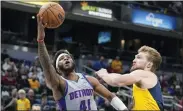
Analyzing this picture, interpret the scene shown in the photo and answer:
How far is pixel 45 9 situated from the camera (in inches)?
217

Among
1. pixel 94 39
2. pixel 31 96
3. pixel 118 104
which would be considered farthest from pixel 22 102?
pixel 94 39

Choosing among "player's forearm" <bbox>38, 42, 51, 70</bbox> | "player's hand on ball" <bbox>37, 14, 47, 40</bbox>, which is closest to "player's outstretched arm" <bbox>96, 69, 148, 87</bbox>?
"player's forearm" <bbox>38, 42, 51, 70</bbox>

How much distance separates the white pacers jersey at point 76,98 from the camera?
5.35 metres

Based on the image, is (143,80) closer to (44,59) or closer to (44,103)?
(44,59)

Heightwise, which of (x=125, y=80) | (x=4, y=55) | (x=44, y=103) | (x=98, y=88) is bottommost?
(x=4, y=55)

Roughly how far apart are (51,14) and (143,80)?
4.33ft

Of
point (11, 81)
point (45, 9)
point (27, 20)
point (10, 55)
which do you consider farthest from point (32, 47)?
point (45, 9)

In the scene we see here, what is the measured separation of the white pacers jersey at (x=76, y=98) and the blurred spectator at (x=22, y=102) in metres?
8.01

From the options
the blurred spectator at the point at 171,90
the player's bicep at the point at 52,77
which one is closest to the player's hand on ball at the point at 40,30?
the player's bicep at the point at 52,77

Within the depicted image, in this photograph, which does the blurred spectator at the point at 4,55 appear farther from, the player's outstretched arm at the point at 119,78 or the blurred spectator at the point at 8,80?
the player's outstretched arm at the point at 119,78

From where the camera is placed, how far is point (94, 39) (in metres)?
29.7

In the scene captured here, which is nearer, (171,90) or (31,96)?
(31,96)

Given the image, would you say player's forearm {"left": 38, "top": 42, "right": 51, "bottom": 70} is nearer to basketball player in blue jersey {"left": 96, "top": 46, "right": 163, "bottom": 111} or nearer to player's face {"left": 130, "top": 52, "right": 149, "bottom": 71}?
basketball player in blue jersey {"left": 96, "top": 46, "right": 163, "bottom": 111}

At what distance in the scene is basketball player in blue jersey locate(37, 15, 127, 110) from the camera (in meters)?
5.25
